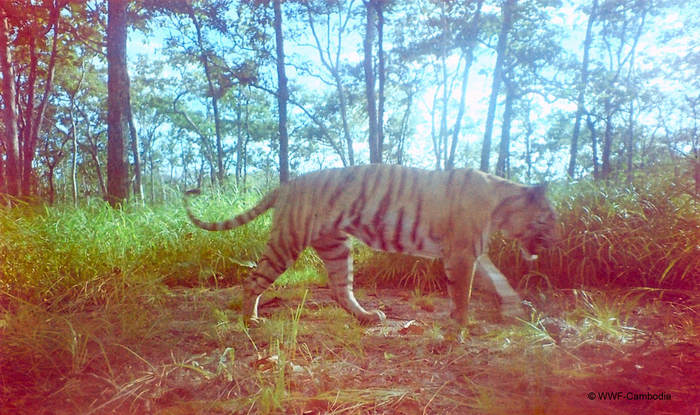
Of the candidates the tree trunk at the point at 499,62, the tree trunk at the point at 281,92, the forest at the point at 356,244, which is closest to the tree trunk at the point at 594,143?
the forest at the point at 356,244

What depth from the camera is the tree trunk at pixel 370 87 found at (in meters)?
3.15

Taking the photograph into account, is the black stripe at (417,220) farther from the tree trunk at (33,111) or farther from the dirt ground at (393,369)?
the tree trunk at (33,111)

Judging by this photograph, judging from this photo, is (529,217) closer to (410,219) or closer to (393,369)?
(410,219)

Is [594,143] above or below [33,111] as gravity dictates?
below

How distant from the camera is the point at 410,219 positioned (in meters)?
2.71

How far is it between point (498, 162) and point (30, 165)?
5.33 m

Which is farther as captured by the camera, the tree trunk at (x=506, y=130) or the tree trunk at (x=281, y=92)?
the tree trunk at (x=281, y=92)

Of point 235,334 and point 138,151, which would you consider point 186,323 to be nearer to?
point 235,334

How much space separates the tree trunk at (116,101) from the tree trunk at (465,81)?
2.97m

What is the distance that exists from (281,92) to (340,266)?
5.21 feet

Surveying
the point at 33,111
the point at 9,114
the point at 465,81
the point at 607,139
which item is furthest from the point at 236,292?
the point at 33,111

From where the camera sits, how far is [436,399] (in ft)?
5.03

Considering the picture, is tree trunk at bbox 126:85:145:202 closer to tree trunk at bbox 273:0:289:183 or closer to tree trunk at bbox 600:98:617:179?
tree trunk at bbox 273:0:289:183

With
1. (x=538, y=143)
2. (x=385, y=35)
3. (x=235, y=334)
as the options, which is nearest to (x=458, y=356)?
(x=235, y=334)
